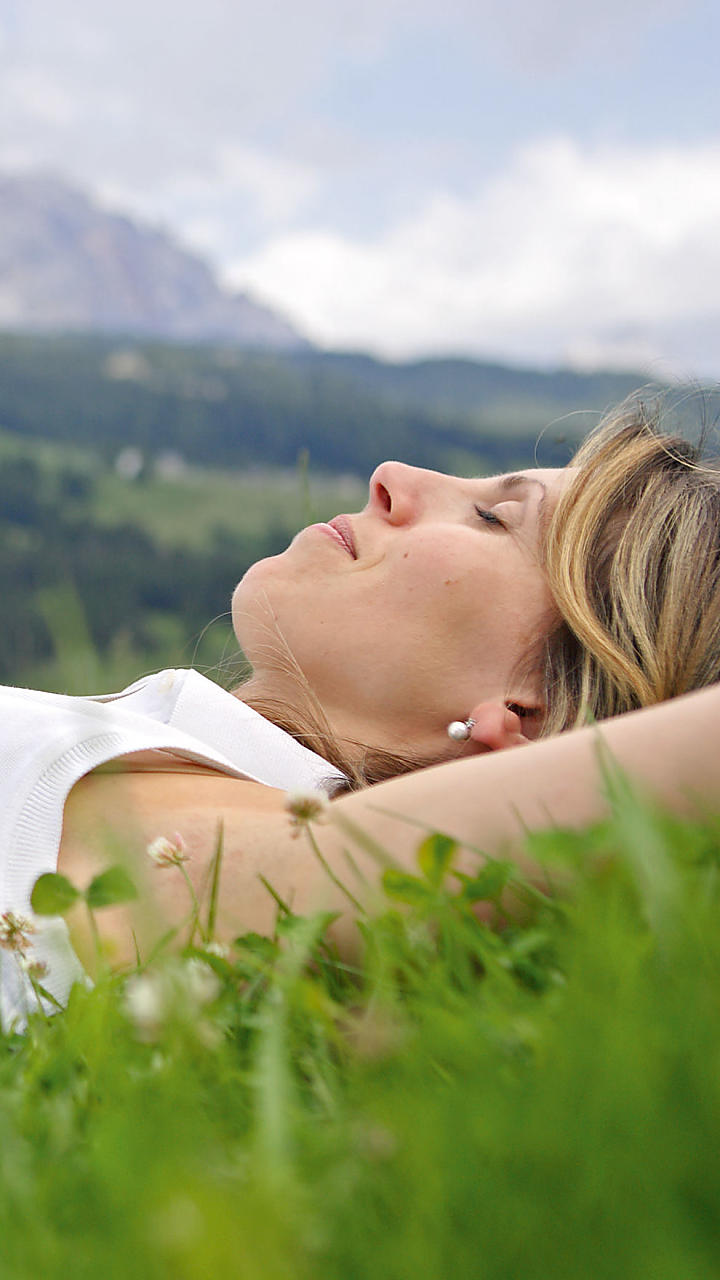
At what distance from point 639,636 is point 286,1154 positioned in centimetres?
304

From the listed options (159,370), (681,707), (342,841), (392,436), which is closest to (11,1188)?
(342,841)

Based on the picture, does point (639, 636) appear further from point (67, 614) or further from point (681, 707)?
point (67, 614)

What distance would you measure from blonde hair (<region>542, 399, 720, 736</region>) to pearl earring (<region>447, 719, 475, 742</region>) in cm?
27

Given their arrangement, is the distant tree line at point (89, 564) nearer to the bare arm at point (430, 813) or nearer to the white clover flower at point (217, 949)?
the bare arm at point (430, 813)

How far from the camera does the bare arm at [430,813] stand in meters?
1.68

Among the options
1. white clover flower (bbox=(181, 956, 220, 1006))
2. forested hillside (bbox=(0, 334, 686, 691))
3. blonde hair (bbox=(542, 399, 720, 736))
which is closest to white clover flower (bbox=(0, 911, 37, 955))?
white clover flower (bbox=(181, 956, 220, 1006))

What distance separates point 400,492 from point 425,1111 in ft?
10.8

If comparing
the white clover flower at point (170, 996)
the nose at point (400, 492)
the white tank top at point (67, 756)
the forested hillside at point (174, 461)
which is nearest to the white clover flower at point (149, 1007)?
the white clover flower at point (170, 996)

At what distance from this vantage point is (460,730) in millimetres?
3645

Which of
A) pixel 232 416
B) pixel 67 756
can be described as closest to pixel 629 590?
pixel 67 756

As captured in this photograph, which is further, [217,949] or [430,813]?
[430,813]

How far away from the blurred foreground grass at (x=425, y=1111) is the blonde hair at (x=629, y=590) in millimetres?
2135

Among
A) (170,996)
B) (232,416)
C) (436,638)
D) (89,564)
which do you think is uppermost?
(170,996)

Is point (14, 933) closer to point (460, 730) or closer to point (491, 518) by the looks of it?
point (460, 730)
